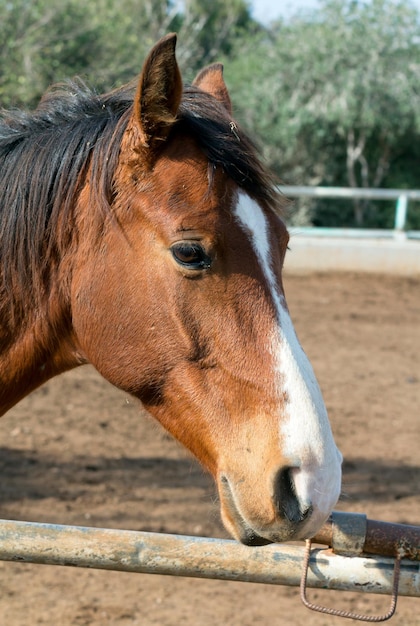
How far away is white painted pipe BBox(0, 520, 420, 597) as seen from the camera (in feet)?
6.48

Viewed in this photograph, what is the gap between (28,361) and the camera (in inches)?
90.3

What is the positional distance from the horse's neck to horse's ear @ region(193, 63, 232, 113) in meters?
1.04

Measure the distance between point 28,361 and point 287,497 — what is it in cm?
95

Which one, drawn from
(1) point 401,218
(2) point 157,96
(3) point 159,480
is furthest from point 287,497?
(1) point 401,218

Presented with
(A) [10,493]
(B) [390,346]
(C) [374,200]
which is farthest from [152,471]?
(C) [374,200]

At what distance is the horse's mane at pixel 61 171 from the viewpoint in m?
2.15

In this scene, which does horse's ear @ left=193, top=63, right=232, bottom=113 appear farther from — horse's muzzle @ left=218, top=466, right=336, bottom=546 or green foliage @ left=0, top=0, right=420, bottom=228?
green foliage @ left=0, top=0, right=420, bottom=228

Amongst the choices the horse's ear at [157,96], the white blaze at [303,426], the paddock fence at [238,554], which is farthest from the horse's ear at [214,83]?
the paddock fence at [238,554]

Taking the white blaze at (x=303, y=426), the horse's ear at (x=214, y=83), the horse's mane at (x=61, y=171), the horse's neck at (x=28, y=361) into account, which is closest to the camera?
the white blaze at (x=303, y=426)

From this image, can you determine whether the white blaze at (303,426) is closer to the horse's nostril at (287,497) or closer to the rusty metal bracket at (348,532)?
the horse's nostril at (287,497)

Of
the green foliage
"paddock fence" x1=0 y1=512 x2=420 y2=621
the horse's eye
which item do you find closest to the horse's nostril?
"paddock fence" x1=0 y1=512 x2=420 y2=621

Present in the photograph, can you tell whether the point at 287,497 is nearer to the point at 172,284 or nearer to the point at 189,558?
the point at 189,558

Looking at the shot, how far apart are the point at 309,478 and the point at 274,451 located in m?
0.11

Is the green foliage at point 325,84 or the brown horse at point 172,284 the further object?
the green foliage at point 325,84
